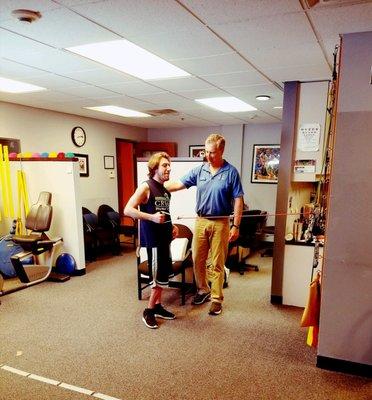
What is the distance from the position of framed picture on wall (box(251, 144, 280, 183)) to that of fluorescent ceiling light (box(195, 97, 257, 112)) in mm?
1742

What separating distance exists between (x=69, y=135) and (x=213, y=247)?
3785 mm

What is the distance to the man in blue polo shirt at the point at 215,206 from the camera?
124 inches

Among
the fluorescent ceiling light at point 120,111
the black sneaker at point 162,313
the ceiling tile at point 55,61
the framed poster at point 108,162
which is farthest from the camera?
the framed poster at point 108,162

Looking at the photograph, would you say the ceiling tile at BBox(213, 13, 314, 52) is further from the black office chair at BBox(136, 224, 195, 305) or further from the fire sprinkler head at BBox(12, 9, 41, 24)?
the black office chair at BBox(136, 224, 195, 305)

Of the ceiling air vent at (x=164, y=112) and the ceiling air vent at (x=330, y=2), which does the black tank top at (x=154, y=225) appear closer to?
the ceiling air vent at (x=330, y=2)

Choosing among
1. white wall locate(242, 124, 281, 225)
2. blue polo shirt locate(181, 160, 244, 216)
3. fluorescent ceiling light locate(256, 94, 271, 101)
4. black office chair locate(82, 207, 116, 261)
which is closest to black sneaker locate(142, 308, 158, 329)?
blue polo shirt locate(181, 160, 244, 216)

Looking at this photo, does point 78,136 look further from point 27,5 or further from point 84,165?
point 27,5

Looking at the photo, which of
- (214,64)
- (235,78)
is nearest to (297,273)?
(235,78)

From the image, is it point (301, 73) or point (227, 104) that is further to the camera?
point (227, 104)

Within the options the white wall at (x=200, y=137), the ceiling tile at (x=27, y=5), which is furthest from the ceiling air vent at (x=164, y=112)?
the ceiling tile at (x=27, y=5)

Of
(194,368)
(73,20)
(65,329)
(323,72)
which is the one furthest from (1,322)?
(323,72)

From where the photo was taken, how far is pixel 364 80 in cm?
208

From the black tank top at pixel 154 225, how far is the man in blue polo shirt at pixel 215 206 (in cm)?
49

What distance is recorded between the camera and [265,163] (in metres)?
6.80
